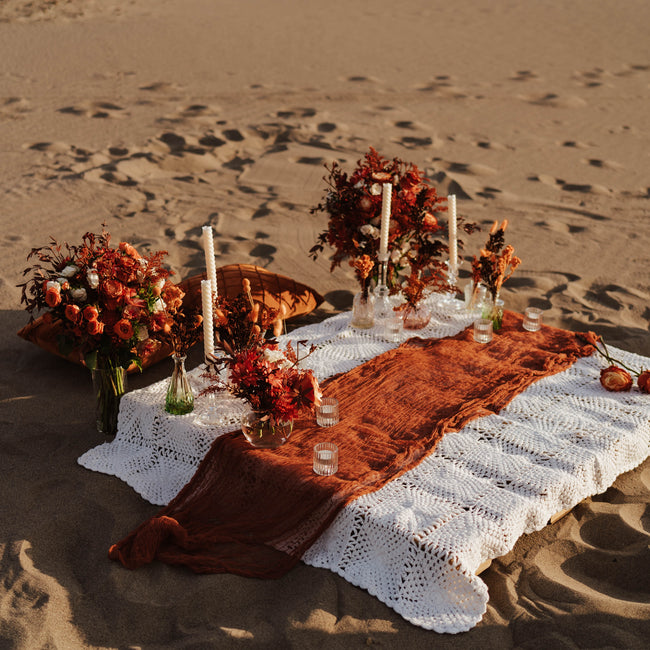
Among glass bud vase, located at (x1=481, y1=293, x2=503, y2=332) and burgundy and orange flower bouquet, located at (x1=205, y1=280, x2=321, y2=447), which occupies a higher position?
burgundy and orange flower bouquet, located at (x1=205, y1=280, x2=321, y2=447)

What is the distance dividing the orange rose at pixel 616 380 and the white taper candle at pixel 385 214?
53.9 inches

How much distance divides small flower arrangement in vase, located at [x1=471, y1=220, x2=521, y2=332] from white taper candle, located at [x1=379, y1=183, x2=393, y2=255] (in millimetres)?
536

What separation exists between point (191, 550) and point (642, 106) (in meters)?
10.2

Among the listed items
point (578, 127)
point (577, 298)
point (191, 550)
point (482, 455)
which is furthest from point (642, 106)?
point (191, 550)

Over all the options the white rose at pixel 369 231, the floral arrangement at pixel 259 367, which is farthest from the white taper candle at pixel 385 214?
the floral arrangement at pixel 259 367

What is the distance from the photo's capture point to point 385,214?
14.4 ft

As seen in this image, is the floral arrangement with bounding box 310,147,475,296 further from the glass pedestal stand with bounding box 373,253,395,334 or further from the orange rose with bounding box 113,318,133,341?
the orange rose with bounding box 113,318,133,341

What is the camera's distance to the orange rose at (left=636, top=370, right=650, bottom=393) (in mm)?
3988

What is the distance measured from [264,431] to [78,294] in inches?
41.4

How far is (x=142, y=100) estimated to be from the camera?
34.8ft

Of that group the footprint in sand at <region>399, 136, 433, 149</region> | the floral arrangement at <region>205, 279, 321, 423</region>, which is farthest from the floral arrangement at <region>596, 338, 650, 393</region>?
the footprint in sand at <region>399, 136, 433, 149</region>

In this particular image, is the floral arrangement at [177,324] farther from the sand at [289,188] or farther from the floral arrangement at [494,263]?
the floral arrangement at [494,263]

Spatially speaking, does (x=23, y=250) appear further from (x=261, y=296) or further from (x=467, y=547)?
(x=467, y=547)

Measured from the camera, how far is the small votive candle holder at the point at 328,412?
3588 mm
